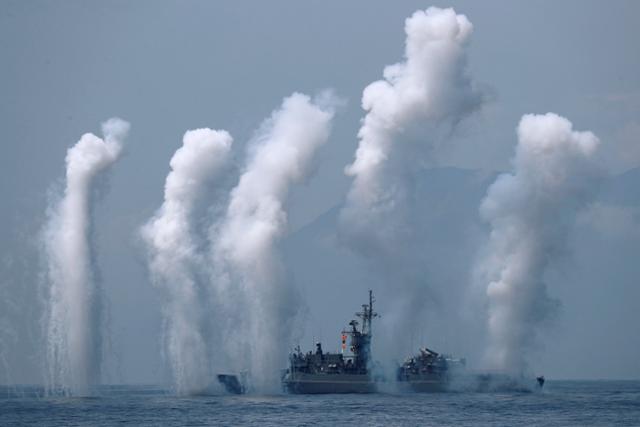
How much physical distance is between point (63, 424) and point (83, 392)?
21010 mm

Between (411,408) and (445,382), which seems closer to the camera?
(411,408)

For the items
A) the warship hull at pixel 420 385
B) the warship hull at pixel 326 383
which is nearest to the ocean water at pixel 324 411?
the warship hull at pixel 326 383

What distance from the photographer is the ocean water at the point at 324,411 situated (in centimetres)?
9362

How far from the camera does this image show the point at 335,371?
139 meters

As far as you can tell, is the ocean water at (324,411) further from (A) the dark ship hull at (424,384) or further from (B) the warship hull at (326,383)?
(A) the dark ship hull at (424,384)

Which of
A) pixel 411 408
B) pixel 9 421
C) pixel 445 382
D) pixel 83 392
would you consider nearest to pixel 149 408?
pixel 83 392

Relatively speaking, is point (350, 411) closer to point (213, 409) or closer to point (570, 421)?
point (213, 409)

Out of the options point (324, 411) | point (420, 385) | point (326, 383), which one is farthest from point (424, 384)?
point (324, 411)

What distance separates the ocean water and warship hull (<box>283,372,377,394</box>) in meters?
5.10

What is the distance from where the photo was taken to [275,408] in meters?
108

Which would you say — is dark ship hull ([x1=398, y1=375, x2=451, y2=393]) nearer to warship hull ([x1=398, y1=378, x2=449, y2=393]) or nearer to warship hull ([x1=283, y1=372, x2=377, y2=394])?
warship hull ([x1=398, y1=378, x2=449, y2=393])

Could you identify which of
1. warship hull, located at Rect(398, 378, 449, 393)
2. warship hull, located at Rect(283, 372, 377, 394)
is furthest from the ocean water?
warship hull, located at Rect(398, 378, 449, 393)

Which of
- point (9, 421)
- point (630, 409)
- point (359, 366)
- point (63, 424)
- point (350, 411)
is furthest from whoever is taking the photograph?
point (359, 366)

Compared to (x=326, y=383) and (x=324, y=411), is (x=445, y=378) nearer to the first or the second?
(x=326, y=383)
